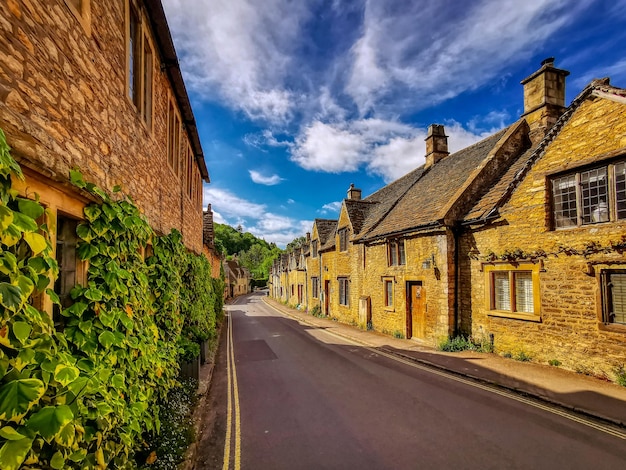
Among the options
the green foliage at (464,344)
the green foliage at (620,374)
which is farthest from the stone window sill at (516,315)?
the green foliage at (620,374)

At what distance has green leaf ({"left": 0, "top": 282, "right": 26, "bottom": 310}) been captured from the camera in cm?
216

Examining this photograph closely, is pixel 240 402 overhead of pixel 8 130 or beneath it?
beneath

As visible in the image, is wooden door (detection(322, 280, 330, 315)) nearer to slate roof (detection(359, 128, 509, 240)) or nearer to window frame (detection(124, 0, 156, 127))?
slate roof (detection(359, 128, 509, 240))

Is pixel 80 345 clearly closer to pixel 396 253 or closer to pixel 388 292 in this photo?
pixel 396 253

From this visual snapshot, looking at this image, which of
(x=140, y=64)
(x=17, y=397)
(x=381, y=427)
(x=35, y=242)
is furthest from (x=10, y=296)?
(x=381, y=427)

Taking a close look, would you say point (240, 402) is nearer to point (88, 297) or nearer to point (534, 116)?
point (88, 297)

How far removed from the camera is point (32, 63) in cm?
300

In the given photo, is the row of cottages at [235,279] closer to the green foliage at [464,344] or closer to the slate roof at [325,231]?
the slate roof at [325,231]

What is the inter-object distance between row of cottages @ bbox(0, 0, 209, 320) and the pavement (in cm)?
935

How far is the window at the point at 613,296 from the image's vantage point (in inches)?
328

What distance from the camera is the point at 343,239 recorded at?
23.7 meters

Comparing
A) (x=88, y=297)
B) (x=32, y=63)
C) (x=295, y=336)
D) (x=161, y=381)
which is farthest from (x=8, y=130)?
(x=295, y=336)

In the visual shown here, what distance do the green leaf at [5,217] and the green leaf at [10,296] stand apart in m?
0.38

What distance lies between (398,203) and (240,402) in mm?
15212
